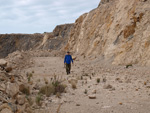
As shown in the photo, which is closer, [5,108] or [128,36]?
[5,108]

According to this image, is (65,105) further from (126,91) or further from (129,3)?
(129,3)

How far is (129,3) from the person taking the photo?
54.5 ft

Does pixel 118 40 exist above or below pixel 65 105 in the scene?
above

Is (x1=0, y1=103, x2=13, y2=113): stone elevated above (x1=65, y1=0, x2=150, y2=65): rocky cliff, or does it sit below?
below

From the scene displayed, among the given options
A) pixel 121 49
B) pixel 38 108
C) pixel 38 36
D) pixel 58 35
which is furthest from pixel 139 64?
pixel 38 36

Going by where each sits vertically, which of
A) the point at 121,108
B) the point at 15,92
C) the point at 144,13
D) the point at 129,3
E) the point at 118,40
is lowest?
the point at 121,108

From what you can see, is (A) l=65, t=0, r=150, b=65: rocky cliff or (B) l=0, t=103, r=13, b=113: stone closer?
(B) l=0, t=103, r=13, b=113: stone

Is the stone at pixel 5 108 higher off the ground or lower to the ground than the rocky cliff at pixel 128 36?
lower

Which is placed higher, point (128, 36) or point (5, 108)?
point (128, 36)

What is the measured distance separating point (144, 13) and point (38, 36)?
60464 millimetres

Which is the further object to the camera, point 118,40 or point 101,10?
point 101,10

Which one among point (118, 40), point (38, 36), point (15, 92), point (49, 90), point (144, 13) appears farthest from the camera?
point (38, 36)

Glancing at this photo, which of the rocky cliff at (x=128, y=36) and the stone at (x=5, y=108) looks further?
the rocky cliff at (x=128, y=36)

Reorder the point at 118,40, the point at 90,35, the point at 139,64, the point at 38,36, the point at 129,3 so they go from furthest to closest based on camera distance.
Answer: the point at 38,36 < the point at 90,35 < the point at 129,3 < the point at 118,40 < the point at 139,64
